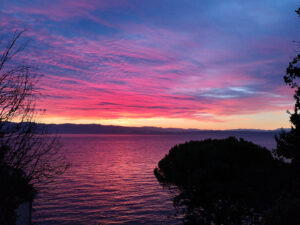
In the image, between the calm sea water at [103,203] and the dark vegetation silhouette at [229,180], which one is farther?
the calm sea water at [103,203]

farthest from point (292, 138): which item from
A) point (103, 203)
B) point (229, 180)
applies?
point (103, 203)

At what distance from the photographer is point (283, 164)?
60.4 ft

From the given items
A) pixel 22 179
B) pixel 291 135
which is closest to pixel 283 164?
pixel 291 135

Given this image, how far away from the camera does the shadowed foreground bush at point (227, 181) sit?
642 inches

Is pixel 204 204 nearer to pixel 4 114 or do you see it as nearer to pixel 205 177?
pixel 205 177

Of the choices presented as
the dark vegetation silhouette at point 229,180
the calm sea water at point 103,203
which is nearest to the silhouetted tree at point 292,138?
the dark vegetation silhouette at point 229,180

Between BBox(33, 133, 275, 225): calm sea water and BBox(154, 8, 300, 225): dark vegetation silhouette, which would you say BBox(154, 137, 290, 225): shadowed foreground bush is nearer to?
BBox(154, 8, 300, 225): dark vegetation silhouette

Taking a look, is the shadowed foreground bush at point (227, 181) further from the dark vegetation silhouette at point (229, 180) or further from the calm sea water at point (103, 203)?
the calm sea water at point (103, 203)

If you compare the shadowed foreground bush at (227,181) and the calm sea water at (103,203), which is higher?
the shadowed foreground bush at (227,181)

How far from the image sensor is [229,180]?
1700cm

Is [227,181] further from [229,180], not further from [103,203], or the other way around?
[103,203]

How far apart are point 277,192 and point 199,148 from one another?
5.92m

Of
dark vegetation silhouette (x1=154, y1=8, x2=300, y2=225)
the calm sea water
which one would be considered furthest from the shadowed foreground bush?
the calm sea water

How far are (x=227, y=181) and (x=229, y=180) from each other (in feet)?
0.57
